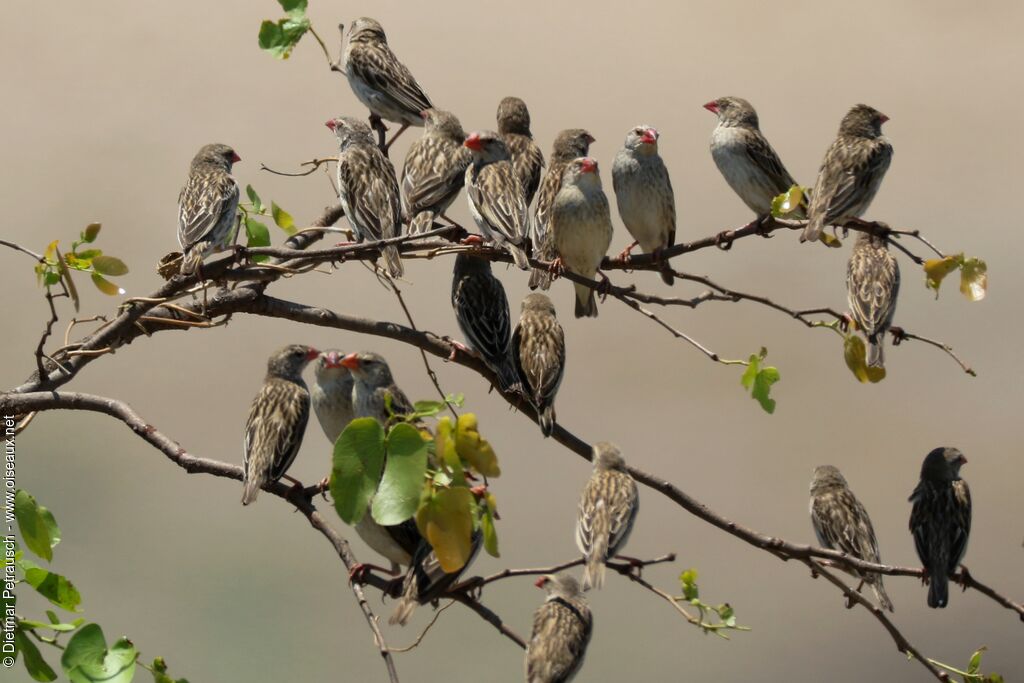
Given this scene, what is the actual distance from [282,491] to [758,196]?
10.3 ft

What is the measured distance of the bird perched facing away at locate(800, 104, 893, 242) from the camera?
4782 millimetres

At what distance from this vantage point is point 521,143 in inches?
265

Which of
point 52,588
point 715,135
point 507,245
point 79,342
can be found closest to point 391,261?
point 507,245

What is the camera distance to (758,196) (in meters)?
6.29

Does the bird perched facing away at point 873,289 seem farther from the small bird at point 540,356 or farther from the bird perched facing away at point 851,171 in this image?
the small bird at point 540,356

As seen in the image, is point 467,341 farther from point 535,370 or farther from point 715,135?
point 715,135

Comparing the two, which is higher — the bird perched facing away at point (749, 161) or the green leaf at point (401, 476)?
the bird perched facing away at point (749, 161)

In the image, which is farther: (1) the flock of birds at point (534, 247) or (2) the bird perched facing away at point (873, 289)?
(2) the bird perched facing away at point (873, 289)

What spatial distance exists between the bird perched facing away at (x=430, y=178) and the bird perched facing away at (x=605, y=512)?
1247mm

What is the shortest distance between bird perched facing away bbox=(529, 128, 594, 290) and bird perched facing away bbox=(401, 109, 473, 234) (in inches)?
16.9

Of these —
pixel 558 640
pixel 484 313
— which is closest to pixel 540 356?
pixel 484 313

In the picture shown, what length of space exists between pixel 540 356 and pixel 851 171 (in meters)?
1.57

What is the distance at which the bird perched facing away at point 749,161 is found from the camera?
6242mm

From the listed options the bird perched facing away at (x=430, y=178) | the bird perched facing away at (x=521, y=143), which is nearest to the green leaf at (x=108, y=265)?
the bird perched facing away at (x=430, y=178)
